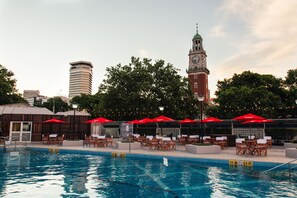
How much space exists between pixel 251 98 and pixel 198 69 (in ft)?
129

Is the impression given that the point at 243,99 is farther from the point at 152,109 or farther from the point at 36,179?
the point at 36,179

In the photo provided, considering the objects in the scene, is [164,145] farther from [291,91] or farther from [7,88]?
[7,88]

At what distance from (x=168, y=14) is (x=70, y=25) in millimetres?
9265

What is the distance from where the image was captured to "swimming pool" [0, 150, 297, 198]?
7.42 m

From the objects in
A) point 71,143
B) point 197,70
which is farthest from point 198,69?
point 71,143

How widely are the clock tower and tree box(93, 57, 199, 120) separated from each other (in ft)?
123

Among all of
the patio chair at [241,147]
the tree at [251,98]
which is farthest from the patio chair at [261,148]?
the tree at [251,98]

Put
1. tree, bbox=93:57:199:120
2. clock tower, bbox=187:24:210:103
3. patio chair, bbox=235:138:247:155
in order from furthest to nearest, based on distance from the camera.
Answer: clock tower, bbox=187:24:210:103
tree, bbox=93:57:199:120
patio chair, bbox=235:138:247:155

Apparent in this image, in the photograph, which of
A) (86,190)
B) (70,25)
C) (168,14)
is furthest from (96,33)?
(86,190)

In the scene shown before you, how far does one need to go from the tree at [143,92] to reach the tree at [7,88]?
55.5ft

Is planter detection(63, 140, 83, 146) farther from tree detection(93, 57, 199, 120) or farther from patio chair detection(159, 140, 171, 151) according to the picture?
tree detection(93, 57, 199, 120)

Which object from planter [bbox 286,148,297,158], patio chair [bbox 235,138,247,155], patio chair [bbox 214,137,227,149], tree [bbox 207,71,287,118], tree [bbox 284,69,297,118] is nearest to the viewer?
planter [bbox 286,148,297,158]

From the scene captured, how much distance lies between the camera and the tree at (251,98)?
33781 mm

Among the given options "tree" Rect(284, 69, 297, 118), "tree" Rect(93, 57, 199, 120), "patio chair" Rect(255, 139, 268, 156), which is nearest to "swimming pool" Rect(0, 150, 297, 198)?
"patio chair" Rect(255, 139, 268, 156)
